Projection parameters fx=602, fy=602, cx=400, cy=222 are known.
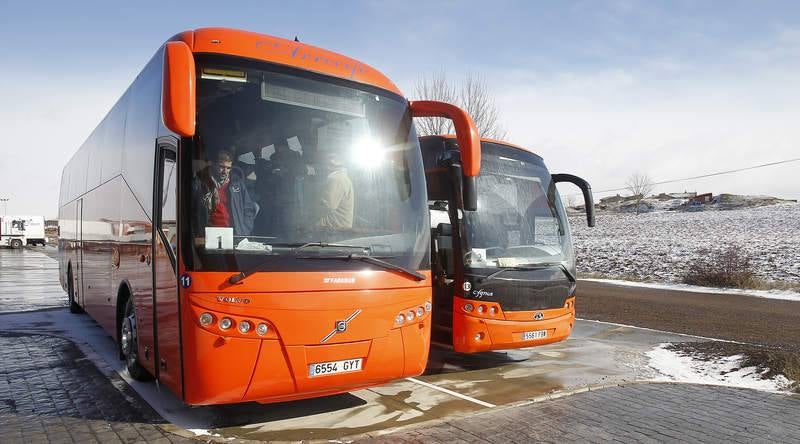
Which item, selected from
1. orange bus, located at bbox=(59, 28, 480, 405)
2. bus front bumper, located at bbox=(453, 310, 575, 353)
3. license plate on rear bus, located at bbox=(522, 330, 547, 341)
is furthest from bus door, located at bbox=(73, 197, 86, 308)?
license plate on rear bus, located at bbox=(522, 330, 547, 341)

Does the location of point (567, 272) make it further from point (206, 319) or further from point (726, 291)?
point (726, 291)

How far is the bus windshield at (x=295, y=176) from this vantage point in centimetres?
473

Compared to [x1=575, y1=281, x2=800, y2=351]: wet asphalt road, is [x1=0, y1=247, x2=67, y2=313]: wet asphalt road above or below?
above

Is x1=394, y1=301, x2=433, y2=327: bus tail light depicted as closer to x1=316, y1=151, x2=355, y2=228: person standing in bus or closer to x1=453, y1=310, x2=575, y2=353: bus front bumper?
x1=316, y1=151, x2=355, y2=228: person standing in bus

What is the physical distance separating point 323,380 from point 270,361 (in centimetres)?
49

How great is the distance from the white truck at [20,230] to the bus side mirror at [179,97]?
198 feet

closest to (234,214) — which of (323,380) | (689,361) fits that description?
(323,380)

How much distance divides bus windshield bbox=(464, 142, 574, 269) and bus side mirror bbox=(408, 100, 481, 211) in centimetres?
139

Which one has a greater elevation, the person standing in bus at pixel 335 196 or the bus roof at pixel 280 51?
the bus roof at pixel 280 51

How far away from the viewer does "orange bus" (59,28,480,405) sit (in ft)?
15.2

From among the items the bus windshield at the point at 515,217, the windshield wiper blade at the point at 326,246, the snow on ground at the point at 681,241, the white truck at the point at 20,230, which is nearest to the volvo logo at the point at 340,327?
the windshield wiper blade at the point at 326,246

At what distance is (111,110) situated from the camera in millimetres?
8461

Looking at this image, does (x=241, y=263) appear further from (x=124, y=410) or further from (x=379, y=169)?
(x=124, y=410)

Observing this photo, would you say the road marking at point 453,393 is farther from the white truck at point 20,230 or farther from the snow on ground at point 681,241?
the white truck at point 20,230
